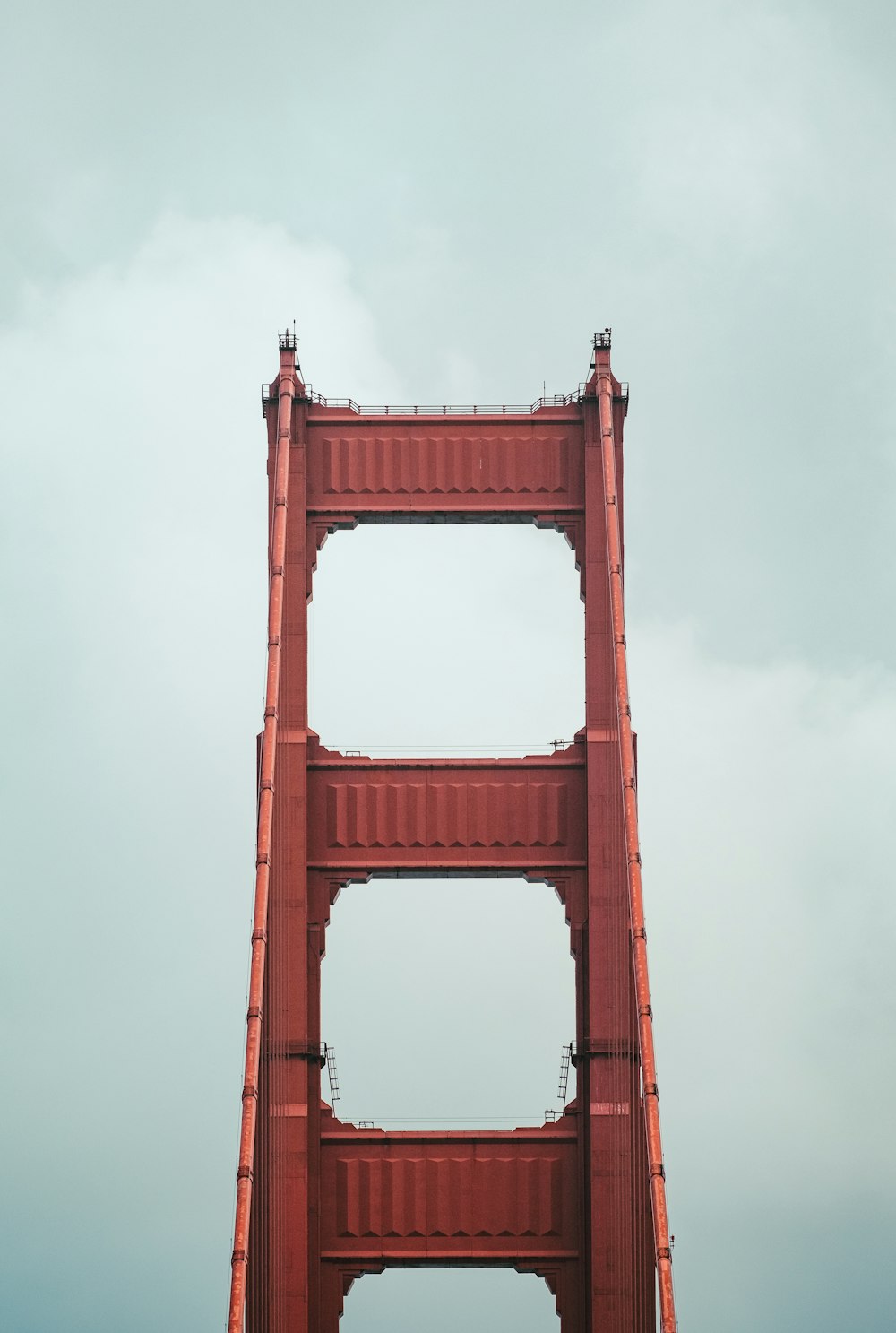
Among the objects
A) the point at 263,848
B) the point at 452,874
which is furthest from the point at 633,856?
the point at 263,848

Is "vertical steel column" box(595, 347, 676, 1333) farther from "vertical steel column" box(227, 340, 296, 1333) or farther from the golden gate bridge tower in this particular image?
"vertical steel column" box(227, 340, 296, 1333)

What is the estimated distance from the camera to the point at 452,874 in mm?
39438

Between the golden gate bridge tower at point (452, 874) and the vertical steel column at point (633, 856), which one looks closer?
the vertical steel column at point (633, 856)

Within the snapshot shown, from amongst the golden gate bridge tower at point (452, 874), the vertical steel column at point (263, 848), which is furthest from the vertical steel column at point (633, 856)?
the vertical steel column at point (263, 848)

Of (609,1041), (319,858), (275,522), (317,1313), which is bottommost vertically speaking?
(317,1313)

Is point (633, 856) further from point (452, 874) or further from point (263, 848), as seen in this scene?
point (263, 848)

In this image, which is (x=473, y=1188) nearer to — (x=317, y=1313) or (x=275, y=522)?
(x=317, y=1313)

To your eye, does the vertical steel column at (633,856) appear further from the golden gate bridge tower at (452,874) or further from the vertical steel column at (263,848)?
the vertical steel column at (263,848)

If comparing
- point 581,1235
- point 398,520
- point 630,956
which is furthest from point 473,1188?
point 398,520

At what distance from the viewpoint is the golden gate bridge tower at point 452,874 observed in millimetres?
37281

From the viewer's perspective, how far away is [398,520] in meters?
41.0

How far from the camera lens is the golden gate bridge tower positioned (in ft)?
122

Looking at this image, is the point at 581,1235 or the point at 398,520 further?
the point at 398,520

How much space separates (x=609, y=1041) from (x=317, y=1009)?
4.41m
